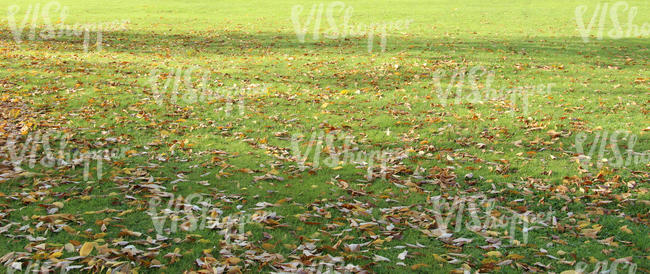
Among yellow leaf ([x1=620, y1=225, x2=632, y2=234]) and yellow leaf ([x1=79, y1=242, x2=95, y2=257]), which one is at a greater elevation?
yellow leaf ([x1=620, y1=225, x2=632, y2=234])

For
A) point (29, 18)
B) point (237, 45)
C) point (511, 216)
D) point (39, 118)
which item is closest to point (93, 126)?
point (39, 118)

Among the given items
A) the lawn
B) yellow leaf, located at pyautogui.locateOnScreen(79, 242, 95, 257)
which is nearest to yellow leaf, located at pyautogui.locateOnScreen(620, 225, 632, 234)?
the lawn

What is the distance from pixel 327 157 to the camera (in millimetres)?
9766

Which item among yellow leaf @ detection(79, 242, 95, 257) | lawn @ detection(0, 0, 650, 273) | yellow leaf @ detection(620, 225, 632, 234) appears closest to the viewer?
yellow leaf @ detection(79, 242, 95, 257)

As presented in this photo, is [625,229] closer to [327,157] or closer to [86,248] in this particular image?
[327,157]

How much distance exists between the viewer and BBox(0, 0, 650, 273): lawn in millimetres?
6164

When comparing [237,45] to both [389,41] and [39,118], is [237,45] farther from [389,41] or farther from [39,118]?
[39,118]

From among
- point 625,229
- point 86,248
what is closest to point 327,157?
point 86,248

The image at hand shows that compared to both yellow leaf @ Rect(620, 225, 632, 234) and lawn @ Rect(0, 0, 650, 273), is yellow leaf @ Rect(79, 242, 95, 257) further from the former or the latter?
yellow leaf @ Rect(620, 225, 632, 234)

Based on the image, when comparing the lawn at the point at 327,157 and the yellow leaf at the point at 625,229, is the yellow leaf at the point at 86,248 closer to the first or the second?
the lawn at the point at 327,157

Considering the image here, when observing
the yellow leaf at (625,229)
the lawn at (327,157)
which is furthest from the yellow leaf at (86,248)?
the yellow leaf at (625,229)

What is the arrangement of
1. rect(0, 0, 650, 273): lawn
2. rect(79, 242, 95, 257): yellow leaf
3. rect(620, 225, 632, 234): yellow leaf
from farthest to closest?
rect(620, 225, 632, 234): yellow leaf < rect(0, 0, 650, 273): lawn < rect(79, 242, 95, 257): yellow leaf

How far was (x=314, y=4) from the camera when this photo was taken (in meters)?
36.7

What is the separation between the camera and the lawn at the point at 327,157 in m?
6.16
